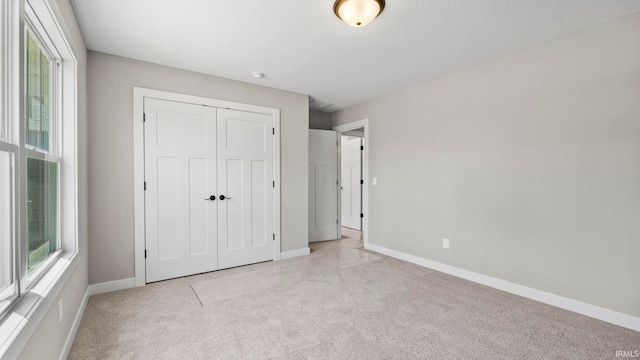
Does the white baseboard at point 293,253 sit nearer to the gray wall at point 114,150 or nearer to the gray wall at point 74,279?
the gray wall at point 114,150

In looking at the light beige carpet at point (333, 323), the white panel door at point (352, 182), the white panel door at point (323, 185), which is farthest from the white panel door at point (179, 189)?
the white panel door at point (352, 182)

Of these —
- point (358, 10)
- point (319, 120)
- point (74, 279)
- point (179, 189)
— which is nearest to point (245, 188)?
point (179, 189)

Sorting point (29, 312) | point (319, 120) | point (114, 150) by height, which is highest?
point (319, 120)

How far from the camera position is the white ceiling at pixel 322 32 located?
2148 millimetres

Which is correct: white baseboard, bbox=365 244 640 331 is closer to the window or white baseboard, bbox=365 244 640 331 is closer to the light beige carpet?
the light beige carpet

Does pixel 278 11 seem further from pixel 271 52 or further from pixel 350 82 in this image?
pixel 350 82

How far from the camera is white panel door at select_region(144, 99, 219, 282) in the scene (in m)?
3.17

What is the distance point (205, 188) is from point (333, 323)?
2.22 meters

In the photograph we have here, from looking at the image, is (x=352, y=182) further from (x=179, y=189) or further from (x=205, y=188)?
(x=179, y=189)

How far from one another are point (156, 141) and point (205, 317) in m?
1.99

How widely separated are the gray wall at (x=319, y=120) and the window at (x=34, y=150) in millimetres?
3583

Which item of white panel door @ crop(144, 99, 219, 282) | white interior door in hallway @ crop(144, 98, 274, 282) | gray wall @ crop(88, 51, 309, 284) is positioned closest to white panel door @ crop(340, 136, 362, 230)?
white interior door in hallway @ crop(144, 98, 274, 282)

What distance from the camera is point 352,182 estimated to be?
6645 millimetres

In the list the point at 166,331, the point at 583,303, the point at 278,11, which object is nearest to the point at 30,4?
the point at 278,11
